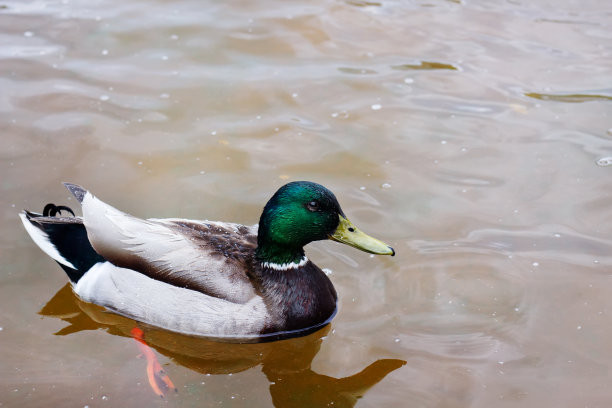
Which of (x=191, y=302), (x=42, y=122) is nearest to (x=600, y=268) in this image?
(x=191, y=302)

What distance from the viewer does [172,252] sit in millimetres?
4707

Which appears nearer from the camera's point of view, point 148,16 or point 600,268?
point 600,268

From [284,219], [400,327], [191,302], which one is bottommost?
[400,327]

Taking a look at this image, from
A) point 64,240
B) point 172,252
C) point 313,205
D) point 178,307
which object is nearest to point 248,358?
point 178,307

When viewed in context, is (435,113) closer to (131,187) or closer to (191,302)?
(131,187)

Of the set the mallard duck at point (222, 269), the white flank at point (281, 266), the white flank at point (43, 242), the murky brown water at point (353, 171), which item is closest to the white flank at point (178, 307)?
the mallard duck at point (222, 269)

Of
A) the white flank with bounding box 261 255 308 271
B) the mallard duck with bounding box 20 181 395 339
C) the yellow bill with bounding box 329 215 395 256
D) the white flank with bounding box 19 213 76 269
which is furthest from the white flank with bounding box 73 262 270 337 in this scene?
the yellow bill with bounding box 329 215 395 256

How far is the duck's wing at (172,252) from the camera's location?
467cm

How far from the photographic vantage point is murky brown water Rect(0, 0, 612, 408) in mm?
4582

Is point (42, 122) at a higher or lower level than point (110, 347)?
higher

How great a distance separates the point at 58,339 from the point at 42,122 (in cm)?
285

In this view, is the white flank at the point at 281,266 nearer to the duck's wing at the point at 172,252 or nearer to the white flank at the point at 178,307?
the duck's wing at the point at 172,252

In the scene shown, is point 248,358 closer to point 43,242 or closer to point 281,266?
point 281,266

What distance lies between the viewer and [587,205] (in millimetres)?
6012
